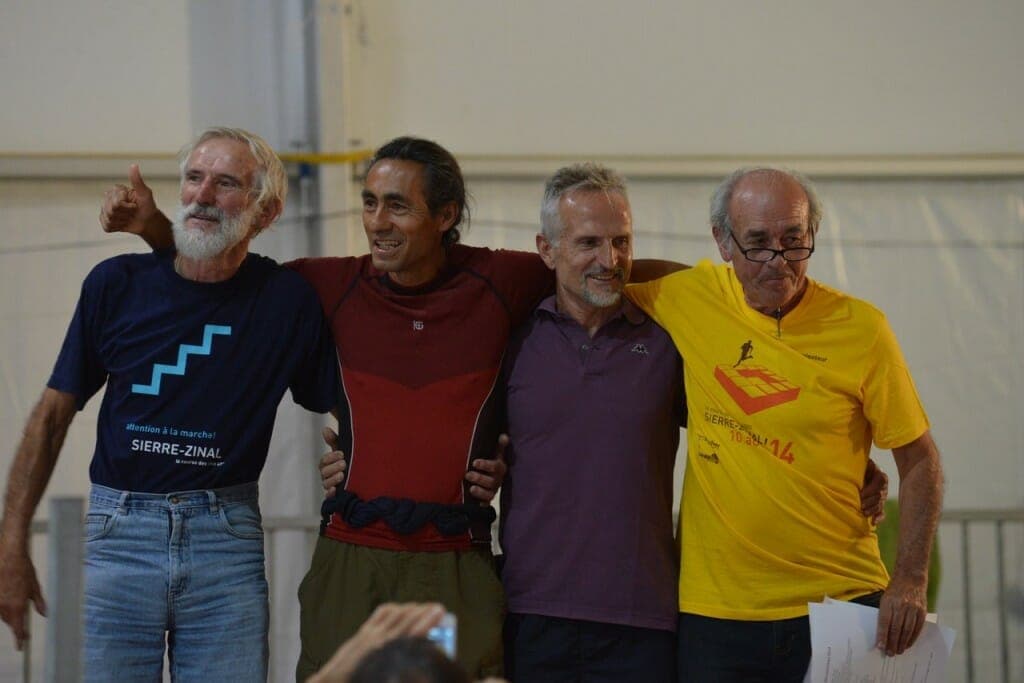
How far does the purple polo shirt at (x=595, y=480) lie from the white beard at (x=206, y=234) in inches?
25.4

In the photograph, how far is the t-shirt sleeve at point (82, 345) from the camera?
2533 mm

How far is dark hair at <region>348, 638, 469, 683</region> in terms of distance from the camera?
44.4 inches

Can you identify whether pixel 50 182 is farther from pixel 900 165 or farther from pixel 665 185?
pixel 900 165

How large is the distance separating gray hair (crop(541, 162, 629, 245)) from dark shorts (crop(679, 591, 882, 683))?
869 millimetres

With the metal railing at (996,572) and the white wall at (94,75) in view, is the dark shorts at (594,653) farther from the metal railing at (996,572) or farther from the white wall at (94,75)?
the white wall at (94,75)

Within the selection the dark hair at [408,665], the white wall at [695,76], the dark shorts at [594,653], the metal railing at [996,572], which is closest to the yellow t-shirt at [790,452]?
the dark shorts at [594,653]

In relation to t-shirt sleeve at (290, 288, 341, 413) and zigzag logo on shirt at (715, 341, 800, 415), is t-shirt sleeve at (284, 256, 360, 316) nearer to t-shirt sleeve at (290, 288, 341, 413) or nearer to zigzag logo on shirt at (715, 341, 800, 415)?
t-shirt sleeve at (290, 288, 341, 413)

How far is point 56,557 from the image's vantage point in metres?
1.43

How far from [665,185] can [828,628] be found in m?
2.77

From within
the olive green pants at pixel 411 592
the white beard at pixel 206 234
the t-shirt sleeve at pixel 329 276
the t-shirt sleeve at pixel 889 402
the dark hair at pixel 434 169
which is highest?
the dark hair at pixel 434 169

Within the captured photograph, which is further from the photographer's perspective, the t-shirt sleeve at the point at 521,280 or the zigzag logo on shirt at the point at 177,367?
the t-shirt sleeve at the point at 521,280

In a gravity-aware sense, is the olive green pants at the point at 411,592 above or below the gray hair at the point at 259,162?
below

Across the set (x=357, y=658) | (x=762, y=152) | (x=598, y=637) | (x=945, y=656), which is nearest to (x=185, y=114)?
(x=762, y=152)

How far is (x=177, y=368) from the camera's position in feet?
8.23
